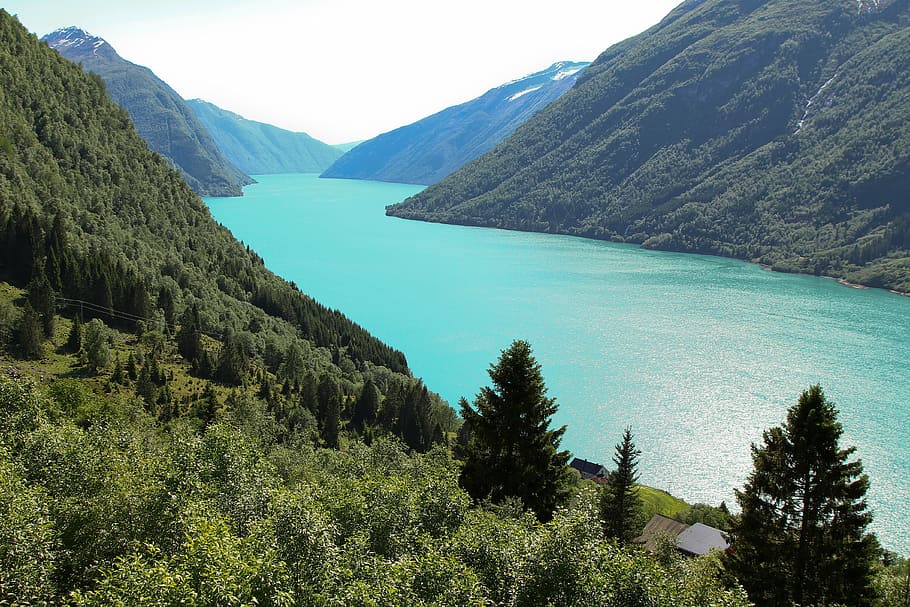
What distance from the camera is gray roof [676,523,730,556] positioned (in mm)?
46781

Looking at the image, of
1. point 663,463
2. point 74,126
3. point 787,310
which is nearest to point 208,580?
point 663,463

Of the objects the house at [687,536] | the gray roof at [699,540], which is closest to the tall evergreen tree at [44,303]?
the house at [687,536]

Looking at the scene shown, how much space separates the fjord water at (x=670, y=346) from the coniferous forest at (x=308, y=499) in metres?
22.4

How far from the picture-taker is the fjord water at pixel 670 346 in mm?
74062

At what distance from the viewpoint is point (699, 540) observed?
48344 millimetres

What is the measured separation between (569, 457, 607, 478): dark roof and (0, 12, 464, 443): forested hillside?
17.6m

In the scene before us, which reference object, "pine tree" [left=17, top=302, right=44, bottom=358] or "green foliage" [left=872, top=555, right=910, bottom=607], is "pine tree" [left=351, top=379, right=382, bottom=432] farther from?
"green foliage" [left=872, top=555, right=910, bottom=607]

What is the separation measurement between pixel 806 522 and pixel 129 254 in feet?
308

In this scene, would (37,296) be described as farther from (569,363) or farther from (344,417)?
(569,363)

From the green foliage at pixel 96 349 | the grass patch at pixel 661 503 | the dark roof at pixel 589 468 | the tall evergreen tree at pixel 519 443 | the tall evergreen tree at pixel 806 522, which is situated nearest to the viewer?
the tall evergreen tree at pixel 806 522

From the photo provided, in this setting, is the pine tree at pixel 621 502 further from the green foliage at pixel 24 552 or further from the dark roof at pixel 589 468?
the green foliage at pixel 24 552

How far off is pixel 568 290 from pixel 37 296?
119 metres

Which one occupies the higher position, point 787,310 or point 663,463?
point 787,310

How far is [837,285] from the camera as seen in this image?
168250 millimetres
